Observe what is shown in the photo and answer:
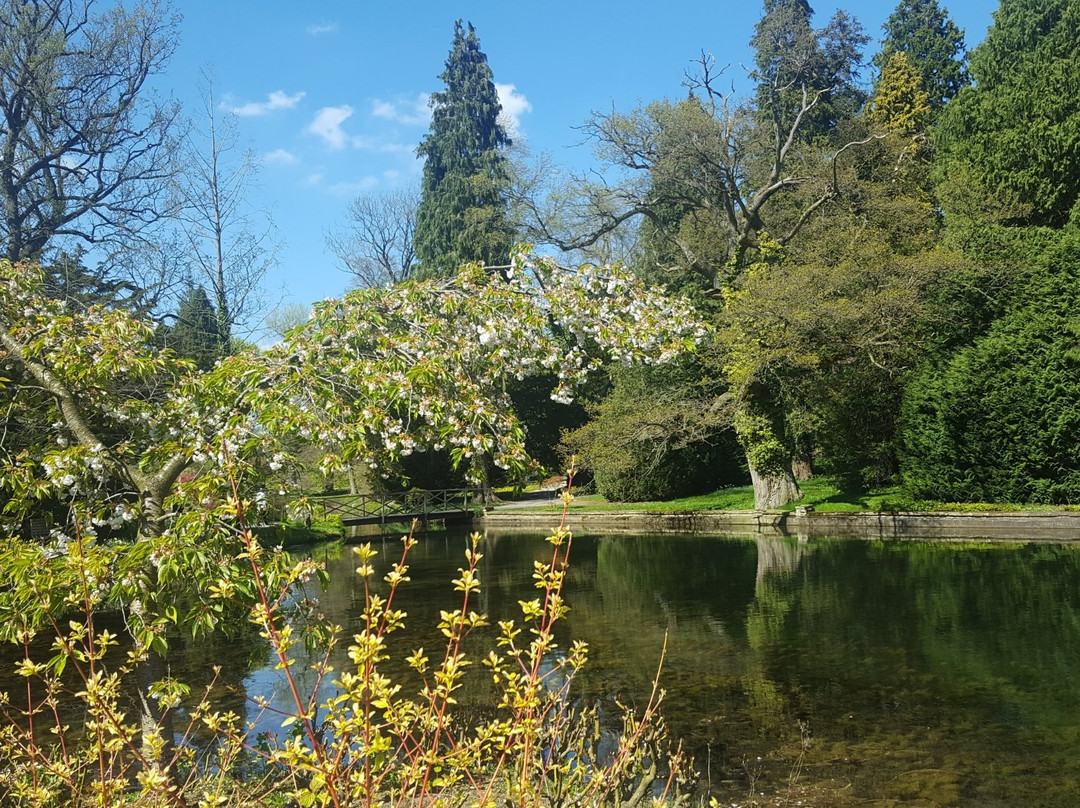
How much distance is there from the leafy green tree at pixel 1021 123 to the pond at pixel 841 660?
42.5 feet

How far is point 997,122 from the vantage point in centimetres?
2327

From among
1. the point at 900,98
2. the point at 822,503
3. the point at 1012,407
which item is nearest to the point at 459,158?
the point at 900,98

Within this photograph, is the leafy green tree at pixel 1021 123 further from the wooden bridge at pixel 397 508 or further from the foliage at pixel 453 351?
the foliage at pixel 453 351

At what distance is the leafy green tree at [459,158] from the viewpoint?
105 feet

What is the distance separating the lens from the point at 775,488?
773 inches

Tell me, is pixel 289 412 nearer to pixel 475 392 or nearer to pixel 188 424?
pixel 188 424

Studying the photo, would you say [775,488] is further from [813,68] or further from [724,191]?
[813,68]

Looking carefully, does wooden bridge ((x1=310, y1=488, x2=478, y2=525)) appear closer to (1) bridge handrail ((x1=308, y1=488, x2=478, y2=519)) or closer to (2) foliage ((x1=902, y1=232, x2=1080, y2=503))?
(1) bridge handrail ((x1=308, y1=488, x2=478, y2=519))

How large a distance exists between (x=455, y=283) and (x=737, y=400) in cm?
1473

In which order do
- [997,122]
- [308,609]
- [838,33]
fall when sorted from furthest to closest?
1. [838,33]
2. [997,122]
3. [308,609]

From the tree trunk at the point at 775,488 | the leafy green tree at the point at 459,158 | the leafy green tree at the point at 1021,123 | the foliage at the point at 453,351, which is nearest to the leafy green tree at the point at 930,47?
the leafy green tree at the point at 1021,123

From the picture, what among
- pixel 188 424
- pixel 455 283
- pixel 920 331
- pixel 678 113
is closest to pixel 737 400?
pixel 920 331

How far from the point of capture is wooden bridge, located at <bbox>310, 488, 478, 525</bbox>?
81.2 ft

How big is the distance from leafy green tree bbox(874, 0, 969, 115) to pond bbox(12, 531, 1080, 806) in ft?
82.0
